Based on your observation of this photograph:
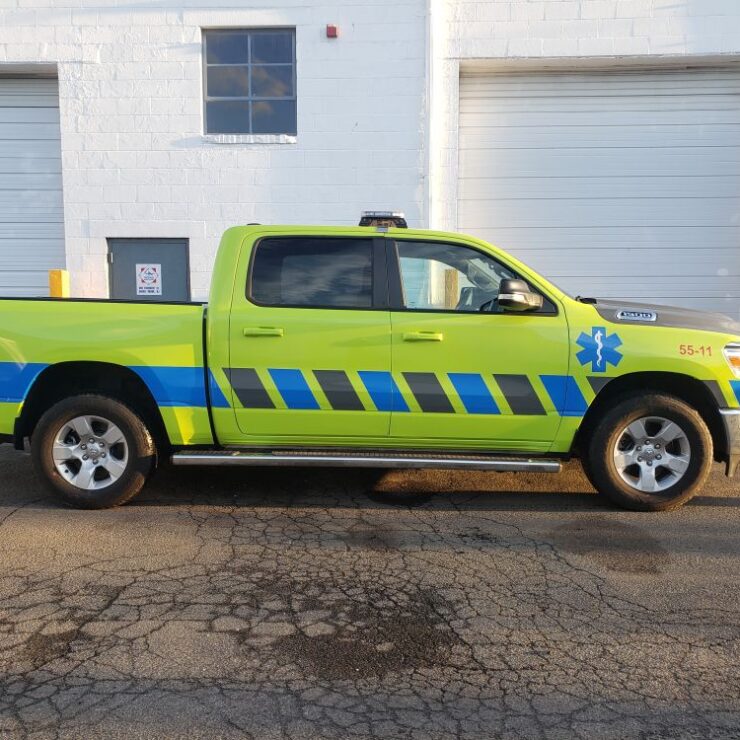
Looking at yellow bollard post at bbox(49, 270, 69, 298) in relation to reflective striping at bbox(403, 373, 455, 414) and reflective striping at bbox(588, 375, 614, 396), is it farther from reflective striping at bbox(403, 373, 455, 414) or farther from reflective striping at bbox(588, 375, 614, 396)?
reflective striping at bbox(588, 375, 614, 396)

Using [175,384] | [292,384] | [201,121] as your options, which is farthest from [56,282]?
[292,384]

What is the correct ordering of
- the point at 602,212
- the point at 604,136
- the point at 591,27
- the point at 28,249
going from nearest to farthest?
the point at 591,27, the point at 604,136, the point at 602,212, the point at 28,249

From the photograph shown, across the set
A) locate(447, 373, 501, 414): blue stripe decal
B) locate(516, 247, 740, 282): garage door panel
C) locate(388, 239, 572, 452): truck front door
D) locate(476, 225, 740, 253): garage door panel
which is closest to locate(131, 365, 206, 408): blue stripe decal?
locate(388, 239, 572, 452): truck front door

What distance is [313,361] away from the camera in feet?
15.9

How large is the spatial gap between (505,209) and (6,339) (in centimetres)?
763

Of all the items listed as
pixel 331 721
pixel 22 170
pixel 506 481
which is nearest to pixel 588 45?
pixel 506 481

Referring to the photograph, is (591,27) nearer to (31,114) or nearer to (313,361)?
(313,361)

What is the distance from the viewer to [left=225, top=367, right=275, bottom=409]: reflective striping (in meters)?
4.87

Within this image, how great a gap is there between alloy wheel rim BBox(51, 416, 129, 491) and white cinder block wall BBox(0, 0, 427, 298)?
5.46 meters

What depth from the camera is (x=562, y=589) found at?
3736mm

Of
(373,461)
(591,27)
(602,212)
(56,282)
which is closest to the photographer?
(373,461)

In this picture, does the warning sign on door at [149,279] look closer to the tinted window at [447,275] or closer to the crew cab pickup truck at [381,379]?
the crew cab pickup truck at [381,379]

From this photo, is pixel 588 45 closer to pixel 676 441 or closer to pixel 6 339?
pixel 676 441

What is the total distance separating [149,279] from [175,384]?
5904 mm
